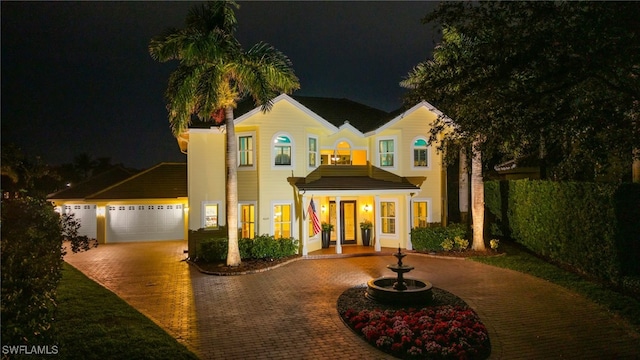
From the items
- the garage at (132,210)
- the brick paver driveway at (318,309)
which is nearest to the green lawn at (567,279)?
the brick paver driveway at (318,309)

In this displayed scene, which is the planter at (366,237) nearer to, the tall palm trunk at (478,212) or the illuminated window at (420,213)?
the illuminated window at (420,213)

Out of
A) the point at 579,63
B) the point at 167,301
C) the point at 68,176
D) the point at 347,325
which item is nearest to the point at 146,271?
the point at 167,301

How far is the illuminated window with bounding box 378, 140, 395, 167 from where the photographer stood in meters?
21.0

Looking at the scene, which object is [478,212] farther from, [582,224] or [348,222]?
[348,222]

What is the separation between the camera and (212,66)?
15195mm

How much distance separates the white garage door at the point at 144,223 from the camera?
25938 mm

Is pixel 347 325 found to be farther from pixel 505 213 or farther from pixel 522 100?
pixel 505 213

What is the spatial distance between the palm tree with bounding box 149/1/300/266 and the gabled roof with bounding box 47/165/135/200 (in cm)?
1593

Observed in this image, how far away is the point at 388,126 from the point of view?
67.4ft

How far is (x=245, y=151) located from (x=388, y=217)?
7.55m

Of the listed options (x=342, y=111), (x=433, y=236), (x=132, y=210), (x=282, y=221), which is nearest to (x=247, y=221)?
(x=282, y=221)

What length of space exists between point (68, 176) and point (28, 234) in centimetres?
6780

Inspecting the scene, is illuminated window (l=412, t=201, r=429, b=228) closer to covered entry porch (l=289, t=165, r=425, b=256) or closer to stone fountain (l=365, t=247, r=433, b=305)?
covered entry porch (l=289, t=165, r=425, b=256)

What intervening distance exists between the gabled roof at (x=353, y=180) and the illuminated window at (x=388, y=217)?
124 centimetres
